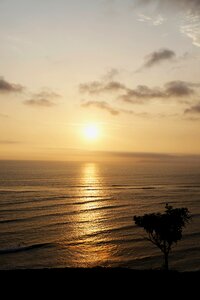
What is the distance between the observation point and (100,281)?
108 feet

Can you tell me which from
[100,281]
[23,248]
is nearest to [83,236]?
[23,248]

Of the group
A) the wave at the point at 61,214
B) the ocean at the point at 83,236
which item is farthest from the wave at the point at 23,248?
the wave at the point at 61,214

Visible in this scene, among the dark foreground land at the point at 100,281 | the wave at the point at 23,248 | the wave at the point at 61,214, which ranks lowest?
the wave at the point at 23,248

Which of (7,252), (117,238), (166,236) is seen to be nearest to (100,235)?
(117,238)

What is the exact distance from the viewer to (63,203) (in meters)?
114

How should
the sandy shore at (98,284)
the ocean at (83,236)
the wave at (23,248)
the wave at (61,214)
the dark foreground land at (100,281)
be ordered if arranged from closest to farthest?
the sandy shore at (98,284) < the dark foreground land at (100,281) < the ocean at (83,236) < the wave at (23,248) < the wave at (61,214)

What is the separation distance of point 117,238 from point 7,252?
2348 centimetres

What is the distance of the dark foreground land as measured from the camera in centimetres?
3041

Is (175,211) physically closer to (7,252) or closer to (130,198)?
(7,252)

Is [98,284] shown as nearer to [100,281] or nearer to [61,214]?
[100,281]

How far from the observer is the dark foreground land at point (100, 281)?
99.8 ft

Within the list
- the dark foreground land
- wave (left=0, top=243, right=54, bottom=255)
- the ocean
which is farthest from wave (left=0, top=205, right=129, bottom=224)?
the dark foreground land

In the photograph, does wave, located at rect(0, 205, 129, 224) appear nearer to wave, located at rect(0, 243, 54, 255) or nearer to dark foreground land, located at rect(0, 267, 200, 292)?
wave, located at rect(0, 243, 54, 255)

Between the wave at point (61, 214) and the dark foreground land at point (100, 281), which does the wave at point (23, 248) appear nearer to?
the wave at point (61, 214)
